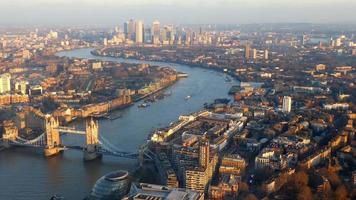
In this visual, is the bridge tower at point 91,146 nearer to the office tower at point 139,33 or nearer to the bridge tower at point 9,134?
the bridge tower at point 9,134

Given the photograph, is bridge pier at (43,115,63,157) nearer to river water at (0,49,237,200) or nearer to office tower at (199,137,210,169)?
river water at (0,49,237,200)

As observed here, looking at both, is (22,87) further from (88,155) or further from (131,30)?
(131,30)

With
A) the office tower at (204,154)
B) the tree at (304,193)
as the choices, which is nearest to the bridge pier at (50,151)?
the office tower at (204,154)

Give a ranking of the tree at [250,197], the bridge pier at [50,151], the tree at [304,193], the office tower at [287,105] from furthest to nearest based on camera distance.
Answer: the office tower at [287,105] → the bridge pier at [50,151] → the tree at [304,193] → the tree at [250,197]

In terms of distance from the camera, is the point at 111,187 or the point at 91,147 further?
the point at 91,147

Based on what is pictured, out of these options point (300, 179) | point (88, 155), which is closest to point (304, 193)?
point (300, 179)

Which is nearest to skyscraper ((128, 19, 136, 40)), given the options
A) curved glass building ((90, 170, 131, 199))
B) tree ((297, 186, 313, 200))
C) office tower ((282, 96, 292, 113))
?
office tower ((282, 96, 292, 113))

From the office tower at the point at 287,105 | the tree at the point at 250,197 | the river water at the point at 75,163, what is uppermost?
the office tower at the point at 287,105

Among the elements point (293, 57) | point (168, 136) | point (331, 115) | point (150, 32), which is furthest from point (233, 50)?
point (168, 136)
